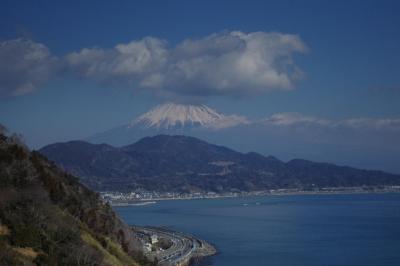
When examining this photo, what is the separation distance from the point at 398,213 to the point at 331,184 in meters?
92.2

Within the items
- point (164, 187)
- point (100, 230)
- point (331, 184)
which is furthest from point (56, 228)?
point (331, 184)

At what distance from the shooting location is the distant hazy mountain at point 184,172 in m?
157

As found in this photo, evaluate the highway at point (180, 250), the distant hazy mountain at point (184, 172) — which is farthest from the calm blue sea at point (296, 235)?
the distant hazy mountain at point (184, 172)

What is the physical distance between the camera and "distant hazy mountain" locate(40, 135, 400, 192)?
6166 inches

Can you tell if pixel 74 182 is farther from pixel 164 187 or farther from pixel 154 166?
pixel 154 166

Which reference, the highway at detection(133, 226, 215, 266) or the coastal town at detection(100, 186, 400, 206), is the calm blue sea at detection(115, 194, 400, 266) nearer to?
the highway at detection(133, 226, 215, 266)

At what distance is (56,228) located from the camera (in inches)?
583

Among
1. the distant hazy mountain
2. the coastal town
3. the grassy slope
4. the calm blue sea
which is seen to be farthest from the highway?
the distant hazy mountain

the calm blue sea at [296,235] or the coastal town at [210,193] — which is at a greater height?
the coastal town at [210,193]

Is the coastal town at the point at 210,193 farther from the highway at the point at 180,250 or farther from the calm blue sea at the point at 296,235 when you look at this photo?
the highway at the point at 180,250

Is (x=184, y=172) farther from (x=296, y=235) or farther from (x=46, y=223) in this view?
(x=46, y=223)

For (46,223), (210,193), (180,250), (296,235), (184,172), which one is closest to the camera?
(46,223)

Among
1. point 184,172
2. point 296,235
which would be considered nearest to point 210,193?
point 184,172

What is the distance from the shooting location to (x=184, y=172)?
17962 cm
